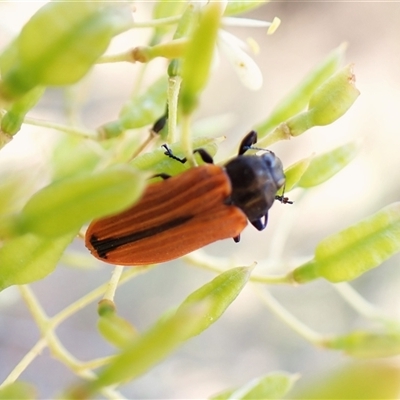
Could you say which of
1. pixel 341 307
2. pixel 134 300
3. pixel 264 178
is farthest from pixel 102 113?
pixel 264 178

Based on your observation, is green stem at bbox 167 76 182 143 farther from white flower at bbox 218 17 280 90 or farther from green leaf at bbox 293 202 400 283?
green leaf at bbox 293 202 400 283

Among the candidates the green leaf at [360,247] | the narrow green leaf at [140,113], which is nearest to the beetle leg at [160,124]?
the narrow green leaf at [140,113]

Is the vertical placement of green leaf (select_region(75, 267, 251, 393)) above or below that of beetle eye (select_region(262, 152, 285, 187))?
below

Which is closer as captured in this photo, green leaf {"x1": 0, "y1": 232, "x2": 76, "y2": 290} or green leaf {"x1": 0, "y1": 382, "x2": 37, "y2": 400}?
green leaf {"x1": 0, "y1": 382, "x2": 37, "y2": 400}

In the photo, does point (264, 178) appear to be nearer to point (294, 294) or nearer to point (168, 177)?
point (168, 177)

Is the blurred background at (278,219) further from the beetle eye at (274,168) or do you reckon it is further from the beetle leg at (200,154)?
the beetle leg at (200,154)

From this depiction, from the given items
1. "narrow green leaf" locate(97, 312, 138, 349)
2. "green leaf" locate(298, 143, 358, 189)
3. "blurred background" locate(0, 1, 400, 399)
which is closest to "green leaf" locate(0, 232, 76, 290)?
"narrow green leaf" locate(97, 312, 138, 349)
